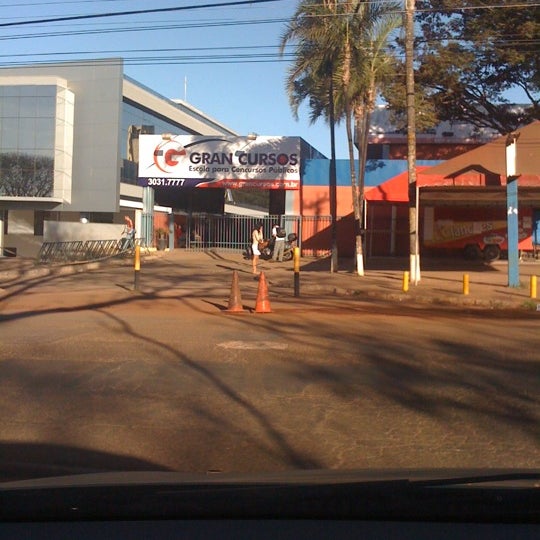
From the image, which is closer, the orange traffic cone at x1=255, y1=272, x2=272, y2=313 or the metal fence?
the orange traffic cone at x1=255, y1=272, x2=272, y2=313

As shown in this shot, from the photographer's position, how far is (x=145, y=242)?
3759 cm

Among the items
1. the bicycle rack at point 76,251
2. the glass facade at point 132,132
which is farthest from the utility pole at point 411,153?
the glass facade at point 132,132

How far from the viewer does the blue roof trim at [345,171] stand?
120 feet

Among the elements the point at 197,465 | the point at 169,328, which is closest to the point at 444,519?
the point at 197,465

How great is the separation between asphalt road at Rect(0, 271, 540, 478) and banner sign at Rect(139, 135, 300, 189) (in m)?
23.1

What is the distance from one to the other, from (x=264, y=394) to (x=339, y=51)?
19.9 meters

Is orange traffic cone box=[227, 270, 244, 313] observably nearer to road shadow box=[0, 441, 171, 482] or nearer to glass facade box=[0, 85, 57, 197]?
road shadow box=[0, 441, 171, 482]

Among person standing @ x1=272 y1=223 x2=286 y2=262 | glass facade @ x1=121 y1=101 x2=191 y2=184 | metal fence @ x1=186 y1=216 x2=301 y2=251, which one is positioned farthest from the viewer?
glass facade @ x1=121 y1=101 x2=191 y2=184

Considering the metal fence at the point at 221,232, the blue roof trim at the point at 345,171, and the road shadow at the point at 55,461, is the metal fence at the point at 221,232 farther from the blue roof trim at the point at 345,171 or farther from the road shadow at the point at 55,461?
the road shadow at the point at 55,461

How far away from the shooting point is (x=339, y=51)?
25.5m

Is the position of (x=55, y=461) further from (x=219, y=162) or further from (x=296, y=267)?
(x=219, y=162)

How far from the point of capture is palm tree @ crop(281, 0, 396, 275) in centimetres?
2492

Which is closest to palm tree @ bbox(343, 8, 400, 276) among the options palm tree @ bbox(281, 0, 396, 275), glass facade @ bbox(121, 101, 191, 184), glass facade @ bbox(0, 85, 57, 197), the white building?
palm tree @ bbox(281, 0, 396, 275)

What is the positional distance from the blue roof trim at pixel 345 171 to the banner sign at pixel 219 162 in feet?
3.34
